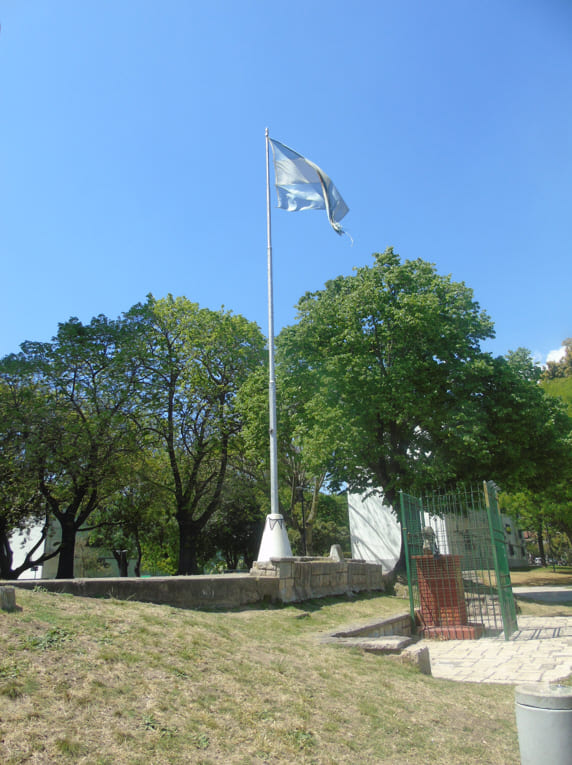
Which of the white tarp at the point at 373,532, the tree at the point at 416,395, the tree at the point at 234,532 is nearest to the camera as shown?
the tree at the point at 416,395

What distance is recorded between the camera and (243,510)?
125ft

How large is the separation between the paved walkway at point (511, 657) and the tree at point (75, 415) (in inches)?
617

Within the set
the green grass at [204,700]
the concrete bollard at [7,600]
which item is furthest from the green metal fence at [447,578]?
the concrete bollard at [7,600]

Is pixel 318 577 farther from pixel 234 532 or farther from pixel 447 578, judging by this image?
pixel 234 532

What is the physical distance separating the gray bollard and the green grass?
1.37 meters

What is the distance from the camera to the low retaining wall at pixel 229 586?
8.39 meters

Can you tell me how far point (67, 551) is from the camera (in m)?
23.1

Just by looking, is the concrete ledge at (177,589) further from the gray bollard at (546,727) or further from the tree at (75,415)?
the tree at (75,415)

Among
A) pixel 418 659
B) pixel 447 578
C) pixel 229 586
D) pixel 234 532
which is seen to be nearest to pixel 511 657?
pixel 447 578

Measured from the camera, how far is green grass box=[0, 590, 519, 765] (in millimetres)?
3828

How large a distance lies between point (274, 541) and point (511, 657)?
16.0 feet

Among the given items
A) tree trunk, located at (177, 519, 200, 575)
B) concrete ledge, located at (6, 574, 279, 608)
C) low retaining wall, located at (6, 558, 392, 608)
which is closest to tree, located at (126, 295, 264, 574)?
tree trunk, located at (177, 519, 200, 575)

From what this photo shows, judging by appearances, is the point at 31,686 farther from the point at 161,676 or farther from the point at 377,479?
the point at 377,479

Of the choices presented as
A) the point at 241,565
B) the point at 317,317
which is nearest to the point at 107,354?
the point at 317,317
